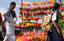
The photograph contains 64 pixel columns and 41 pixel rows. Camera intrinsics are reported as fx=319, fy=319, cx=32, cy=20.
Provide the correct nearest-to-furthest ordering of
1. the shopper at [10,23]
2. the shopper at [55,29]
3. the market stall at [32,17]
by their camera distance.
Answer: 1. the shopper at [55,29]
2. the shopper at [10,23]
3. the market stall at [32,17]

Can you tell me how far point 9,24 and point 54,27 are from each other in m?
1.11

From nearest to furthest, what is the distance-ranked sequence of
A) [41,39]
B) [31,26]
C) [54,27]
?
1. [54,27]
2. [41,39]
3. [31,26]

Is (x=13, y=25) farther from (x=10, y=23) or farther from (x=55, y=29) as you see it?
(x=55, y=29)

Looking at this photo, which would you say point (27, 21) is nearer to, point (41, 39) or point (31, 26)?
point (31, 26)

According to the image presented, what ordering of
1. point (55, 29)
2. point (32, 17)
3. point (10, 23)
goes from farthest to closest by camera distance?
point (32, 17) → point (10, 23) → point (55, 29)

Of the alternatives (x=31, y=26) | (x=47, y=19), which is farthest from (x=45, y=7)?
(x=47, y=19)

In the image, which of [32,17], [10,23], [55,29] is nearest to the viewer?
[55,29]

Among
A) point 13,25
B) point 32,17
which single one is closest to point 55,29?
point 13,25

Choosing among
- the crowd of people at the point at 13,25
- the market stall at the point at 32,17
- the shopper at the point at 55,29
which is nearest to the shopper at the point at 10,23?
the crowd of people at the point at 13,25

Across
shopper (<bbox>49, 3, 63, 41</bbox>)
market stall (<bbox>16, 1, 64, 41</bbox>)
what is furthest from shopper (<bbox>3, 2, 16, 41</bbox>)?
market stall (<bbox>16, 1, 64, 41</bbox>)

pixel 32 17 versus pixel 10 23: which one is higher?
pixel 10 23

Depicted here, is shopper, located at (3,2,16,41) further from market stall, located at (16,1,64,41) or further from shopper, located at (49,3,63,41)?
market stall, located at (16,1,64,41)

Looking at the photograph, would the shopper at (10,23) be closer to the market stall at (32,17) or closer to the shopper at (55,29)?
the shopper at (55,29)

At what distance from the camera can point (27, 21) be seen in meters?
10.7
